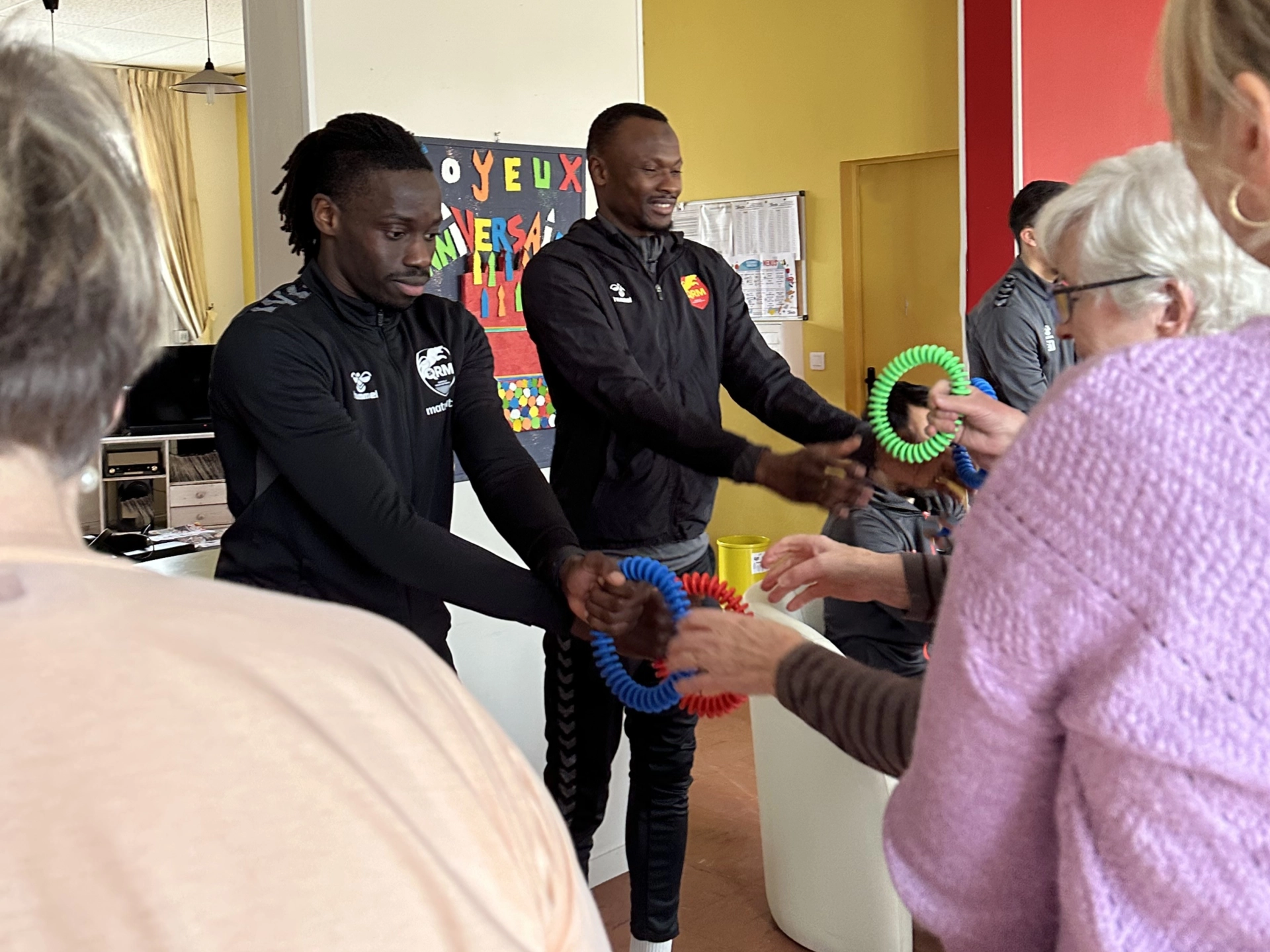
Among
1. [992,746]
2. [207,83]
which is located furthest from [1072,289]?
[207,83]

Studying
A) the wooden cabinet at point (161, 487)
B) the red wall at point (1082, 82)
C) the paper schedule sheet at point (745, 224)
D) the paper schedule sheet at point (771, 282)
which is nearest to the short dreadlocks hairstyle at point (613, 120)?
the wooden cabinet at point (161, 487)

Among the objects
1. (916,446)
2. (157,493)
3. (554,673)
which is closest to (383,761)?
(916,446)

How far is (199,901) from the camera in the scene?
22.1 inches

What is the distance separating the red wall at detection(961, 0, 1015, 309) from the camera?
5.29m

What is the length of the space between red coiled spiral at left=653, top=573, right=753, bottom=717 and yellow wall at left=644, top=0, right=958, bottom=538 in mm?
4356

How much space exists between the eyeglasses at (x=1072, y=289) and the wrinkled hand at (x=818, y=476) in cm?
63

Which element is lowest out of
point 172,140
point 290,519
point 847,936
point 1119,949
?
point 847,936

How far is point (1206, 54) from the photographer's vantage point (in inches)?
33.6

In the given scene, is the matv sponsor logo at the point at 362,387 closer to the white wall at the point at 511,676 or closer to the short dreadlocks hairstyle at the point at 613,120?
the short dreadlocks hairstyle at the point at 613,120

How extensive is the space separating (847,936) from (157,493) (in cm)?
355

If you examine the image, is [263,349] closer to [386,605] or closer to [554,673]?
[386,605]

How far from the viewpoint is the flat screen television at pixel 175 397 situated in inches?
207

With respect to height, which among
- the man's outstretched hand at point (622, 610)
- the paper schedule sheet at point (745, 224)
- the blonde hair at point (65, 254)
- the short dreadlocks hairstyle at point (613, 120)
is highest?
the paper schedule sheet at point (745, 224)

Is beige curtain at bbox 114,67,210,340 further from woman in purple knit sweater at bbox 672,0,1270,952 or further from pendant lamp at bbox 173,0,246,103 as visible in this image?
woman in purple knit sweater at bbox 672,0,1270,952
